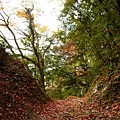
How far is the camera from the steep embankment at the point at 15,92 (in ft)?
25.3

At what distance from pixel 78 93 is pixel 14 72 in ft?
46.2

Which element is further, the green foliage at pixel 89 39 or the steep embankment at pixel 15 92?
the green foliage at pixel 89 39

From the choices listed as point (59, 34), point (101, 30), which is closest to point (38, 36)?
point (59, 34)

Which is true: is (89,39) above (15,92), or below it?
above

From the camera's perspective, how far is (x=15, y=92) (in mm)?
10125

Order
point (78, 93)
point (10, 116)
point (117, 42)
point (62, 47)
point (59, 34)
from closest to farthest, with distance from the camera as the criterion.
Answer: point (10, 116)
point (117, 42)
point (59, 34)
point (62, 47)
point (78, 93)

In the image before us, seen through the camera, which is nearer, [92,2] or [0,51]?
[92,2]

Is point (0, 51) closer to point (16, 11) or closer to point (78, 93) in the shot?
point (16, 11)

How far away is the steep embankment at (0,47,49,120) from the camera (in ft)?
25.3

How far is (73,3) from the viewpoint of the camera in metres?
12.5

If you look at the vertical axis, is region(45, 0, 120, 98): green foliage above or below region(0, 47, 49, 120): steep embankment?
above

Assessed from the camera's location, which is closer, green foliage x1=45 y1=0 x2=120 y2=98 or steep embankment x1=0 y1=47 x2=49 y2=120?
steep embankment x1=0 y1=47 x2=49 y2=120

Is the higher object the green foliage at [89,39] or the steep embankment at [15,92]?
the green foliage at [89,39]

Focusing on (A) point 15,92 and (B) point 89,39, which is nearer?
(A) point 15,92
